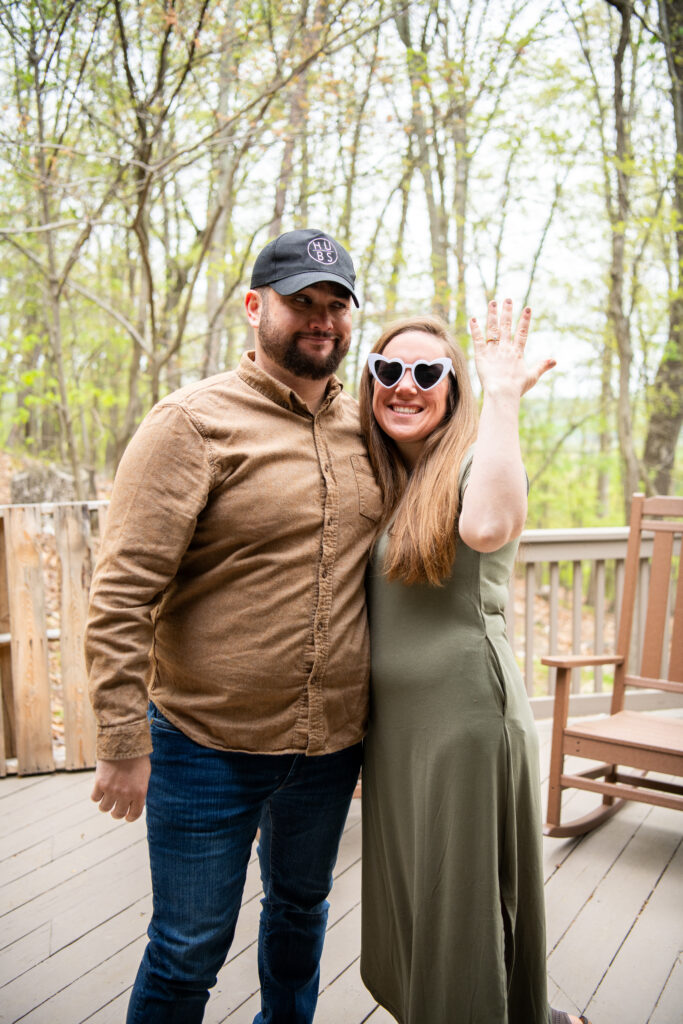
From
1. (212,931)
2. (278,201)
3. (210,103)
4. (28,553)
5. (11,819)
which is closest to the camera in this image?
(212,931)

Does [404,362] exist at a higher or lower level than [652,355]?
lower

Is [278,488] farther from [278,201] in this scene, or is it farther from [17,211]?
[17,211]

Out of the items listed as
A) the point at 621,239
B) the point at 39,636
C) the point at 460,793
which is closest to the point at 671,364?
the point at 621,239

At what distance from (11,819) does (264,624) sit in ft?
6.56

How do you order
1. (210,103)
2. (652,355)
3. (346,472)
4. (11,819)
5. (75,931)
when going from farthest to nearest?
(652,355) < (210,103) < (11,819) < (75,931) < (346,472)

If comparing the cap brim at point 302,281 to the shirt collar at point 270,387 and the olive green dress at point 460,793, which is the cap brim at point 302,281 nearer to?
the shirt collar at point 270,387

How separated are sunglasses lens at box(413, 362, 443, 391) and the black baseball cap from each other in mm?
211

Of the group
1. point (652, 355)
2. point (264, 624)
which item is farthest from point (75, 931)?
point (652, 355)

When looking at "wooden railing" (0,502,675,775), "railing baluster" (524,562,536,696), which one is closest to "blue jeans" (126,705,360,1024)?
"wooden railing" (0,502,675,775)

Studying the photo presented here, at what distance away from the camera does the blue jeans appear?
1.34 m

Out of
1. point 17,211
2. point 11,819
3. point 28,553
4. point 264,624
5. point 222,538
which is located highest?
point 17,211

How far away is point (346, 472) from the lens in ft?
5.13

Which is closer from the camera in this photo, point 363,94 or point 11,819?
point 11,819

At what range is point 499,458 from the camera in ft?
4.25
